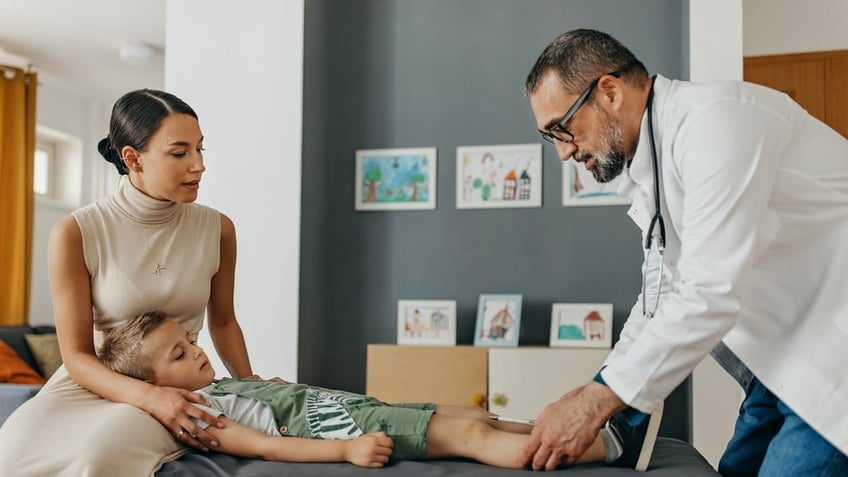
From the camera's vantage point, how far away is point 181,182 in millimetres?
2080

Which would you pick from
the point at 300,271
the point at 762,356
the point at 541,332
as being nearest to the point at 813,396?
the point at 762,356

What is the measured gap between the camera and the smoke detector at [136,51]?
5833mm

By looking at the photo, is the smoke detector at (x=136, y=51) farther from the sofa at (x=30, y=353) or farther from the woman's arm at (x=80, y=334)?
the woman's arm at (x=80, y=334)

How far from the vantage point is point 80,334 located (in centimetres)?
198

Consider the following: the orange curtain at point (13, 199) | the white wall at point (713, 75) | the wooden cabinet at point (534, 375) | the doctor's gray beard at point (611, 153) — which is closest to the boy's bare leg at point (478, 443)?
the doctor's gray beard at point (611, 153)

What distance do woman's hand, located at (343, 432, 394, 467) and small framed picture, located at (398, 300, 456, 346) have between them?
74.7 inches

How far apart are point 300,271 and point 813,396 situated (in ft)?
8.01

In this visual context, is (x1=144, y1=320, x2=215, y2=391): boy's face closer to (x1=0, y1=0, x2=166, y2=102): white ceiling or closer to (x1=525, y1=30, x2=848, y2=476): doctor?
(x1=525, y1=30, x2=848, y2=476): doctor

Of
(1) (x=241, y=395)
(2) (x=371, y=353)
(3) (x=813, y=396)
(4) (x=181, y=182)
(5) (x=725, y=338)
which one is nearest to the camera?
(3) (x=813, y=396)

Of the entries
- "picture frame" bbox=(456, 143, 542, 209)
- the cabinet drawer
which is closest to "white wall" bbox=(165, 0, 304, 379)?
the cabinet drawer

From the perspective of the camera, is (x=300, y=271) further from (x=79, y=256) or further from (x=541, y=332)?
(x=79, y=256)

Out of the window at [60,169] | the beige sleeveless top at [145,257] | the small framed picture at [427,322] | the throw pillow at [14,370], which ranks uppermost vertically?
the window at [60,169]

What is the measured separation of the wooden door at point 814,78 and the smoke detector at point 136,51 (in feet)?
12.7

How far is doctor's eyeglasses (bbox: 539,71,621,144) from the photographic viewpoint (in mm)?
1753
